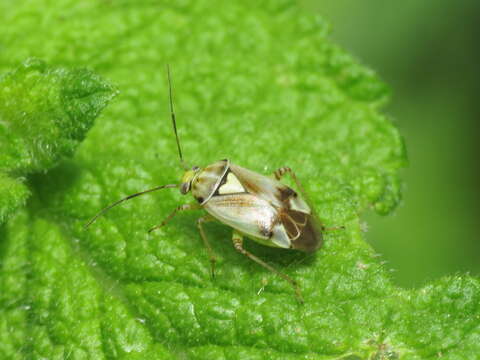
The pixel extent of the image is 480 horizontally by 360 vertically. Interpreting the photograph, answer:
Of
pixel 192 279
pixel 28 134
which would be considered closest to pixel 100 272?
pixel 192 279

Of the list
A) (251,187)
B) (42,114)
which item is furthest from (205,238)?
(42,114)

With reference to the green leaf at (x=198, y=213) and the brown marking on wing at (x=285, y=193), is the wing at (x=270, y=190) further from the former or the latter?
the green leaf at (x=198, y=213)

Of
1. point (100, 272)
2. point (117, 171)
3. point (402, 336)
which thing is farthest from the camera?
point (117, 171)

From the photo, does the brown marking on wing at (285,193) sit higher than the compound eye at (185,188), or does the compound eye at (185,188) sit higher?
the brown marking on wing at (285,193)

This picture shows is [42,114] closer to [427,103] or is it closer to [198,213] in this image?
[198,213]

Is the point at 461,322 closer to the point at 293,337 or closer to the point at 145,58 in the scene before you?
the point at 293,337

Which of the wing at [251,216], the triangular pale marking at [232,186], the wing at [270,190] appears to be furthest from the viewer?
the triangular pale marking at [232,186]

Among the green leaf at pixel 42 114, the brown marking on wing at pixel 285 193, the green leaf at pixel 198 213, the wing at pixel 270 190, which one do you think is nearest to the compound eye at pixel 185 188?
the green leaf at pixel 198 213
